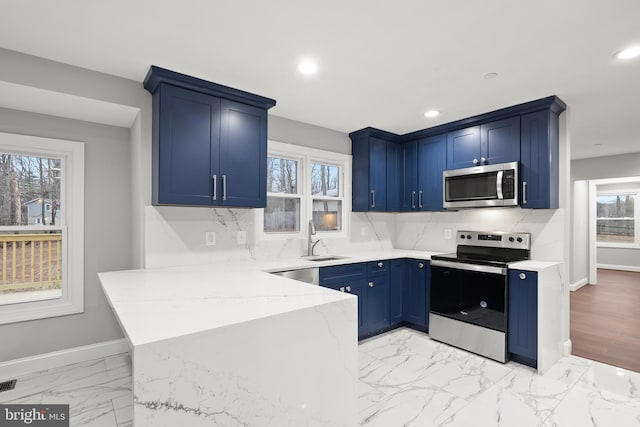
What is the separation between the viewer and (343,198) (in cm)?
419

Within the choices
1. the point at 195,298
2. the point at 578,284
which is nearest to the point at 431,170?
the point at 195,298

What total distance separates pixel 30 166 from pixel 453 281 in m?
3.96

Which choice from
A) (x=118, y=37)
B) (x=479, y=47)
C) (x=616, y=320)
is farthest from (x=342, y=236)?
(x=616, y=320)

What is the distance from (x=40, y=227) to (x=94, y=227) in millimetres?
383

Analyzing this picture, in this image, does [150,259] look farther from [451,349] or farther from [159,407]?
[451,349]

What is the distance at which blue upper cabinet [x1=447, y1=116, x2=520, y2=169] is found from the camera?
3287 mm

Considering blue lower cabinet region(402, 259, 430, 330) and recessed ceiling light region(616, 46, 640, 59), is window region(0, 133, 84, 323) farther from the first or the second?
recessed ceiling light region(616, 46, 640, 59)

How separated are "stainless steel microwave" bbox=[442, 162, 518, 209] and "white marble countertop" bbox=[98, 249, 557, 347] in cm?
225

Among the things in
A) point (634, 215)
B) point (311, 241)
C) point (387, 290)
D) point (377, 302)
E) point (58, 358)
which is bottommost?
point (58, 358)

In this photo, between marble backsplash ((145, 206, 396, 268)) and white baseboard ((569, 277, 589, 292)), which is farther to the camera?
white baseboard ((569, 277, 589, 292))

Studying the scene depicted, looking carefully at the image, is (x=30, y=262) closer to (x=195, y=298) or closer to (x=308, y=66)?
(x=195, y=298)

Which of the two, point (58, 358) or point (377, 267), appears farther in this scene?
point (377, 267)

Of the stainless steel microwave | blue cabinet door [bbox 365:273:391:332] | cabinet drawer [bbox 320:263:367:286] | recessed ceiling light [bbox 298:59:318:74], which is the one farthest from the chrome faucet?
recessed ceiling light [bbox 298:59:318:74]

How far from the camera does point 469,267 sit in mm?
3203
